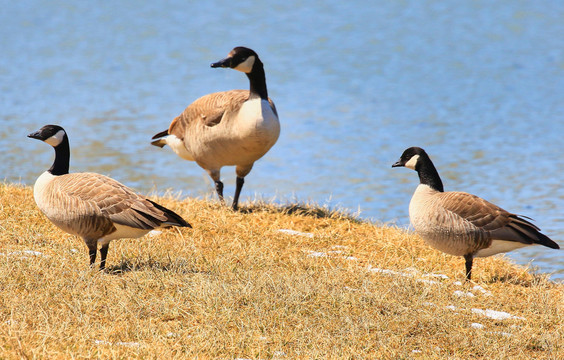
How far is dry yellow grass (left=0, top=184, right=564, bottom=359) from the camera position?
560cm

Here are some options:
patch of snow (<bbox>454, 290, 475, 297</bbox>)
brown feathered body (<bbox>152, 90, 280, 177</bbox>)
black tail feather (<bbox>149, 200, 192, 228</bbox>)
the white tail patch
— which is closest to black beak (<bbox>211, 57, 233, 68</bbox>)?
brown feathered body (<bbox>152, 90, 280, 177</bbox>)

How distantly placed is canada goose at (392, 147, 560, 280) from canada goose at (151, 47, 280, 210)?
342cm

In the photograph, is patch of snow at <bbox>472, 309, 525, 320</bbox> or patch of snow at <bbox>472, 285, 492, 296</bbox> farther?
patch of snow at <bbox>472, 285, 492, 296</bbox>

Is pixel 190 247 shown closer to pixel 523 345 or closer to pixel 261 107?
pixel 261 107

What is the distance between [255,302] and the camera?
641 centimetres

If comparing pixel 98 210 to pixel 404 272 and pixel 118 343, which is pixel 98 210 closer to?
pixel 118 343

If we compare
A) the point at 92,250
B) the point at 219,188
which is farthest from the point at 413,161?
the point at 92,250

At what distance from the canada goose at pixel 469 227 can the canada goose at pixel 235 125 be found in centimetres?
342

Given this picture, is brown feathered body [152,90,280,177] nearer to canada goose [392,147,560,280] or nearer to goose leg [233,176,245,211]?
goose leg [233,176,245,211]

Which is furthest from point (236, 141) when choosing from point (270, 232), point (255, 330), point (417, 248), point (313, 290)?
point (255, 330)

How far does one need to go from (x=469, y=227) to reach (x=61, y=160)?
5.12 metres

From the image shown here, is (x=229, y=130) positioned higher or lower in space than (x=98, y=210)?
higher

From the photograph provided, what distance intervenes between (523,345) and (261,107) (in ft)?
19.7

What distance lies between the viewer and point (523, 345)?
20.0 ft
